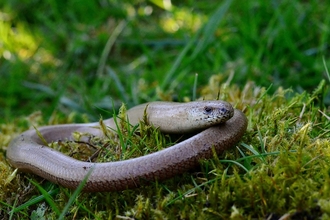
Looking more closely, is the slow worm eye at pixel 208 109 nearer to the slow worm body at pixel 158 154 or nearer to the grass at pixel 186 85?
A: the slow worm body at pixel 158 154

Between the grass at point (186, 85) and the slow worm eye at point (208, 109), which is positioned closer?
the grass at point (186, 85)

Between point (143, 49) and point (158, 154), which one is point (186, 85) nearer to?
point (143, 49)

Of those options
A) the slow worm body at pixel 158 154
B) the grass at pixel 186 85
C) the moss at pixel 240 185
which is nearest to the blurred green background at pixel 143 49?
the grass at pixel 186 85

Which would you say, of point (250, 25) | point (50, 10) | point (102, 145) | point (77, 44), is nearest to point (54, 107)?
point (77, 44)

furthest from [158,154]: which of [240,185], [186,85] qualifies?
[186,85]

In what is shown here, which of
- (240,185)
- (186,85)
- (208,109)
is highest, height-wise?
(208,109)

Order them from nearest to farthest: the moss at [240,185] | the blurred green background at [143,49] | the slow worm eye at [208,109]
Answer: the moss at [240,185] → the slow worm eye at [208,109] → the blurred green background at [143,49]
